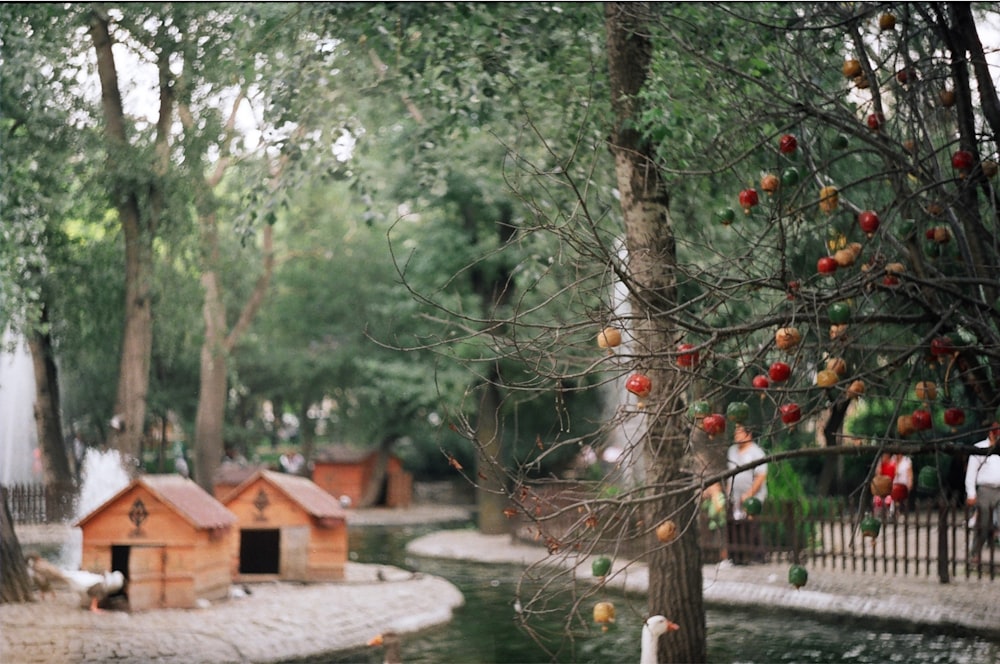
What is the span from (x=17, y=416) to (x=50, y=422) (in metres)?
0.32

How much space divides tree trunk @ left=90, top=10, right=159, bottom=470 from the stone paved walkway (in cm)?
114

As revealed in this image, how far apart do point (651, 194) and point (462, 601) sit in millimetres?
5064

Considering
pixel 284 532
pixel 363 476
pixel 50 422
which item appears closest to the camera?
pixel 50 422

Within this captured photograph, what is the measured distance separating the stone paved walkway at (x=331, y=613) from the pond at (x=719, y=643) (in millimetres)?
271

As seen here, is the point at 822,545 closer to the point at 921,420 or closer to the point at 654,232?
the point at 654,232

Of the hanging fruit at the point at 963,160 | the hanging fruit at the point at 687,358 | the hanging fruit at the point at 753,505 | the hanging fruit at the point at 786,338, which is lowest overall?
the hanging fruit at the point at 753,505

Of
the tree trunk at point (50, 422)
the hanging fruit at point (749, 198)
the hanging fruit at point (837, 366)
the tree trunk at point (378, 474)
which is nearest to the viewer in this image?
the hanging fruit at point (837, 366)

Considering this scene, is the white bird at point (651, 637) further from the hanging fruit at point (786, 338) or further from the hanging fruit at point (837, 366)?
the hanging fruit at point (786, 338)

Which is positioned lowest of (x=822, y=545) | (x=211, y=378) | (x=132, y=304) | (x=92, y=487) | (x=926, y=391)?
(x=822, y=545)

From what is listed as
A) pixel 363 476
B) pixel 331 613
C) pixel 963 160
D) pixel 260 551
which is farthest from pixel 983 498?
pixel 363 476

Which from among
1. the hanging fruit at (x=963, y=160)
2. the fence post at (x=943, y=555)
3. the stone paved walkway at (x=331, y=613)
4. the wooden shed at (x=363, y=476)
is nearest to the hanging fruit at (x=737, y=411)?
the hanging fruit at (x=963, y=160)

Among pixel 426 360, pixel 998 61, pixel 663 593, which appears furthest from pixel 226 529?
pixel 426 360

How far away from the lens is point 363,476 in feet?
63.4

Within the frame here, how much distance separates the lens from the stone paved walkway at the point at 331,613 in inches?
273
